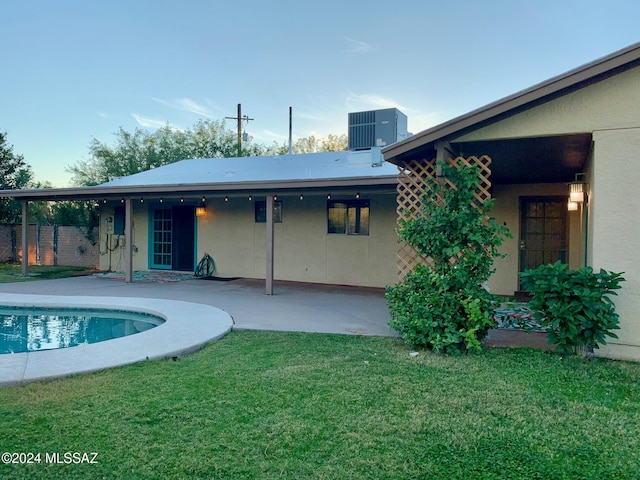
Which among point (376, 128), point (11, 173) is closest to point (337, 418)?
point (376, 128)

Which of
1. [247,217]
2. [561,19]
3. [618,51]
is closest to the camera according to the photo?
[618,51]

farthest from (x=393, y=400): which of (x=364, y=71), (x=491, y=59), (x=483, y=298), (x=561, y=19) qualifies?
(x=364, y=71)

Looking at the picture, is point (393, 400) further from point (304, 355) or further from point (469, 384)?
point (304, 355)

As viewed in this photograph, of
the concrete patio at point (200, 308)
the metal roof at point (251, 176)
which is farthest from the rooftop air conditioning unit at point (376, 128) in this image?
the concrete patio at point (200, 308)

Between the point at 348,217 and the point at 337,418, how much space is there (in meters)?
8.62

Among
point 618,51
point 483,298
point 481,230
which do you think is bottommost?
point 483,298

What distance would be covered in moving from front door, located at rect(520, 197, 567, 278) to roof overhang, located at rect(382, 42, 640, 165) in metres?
4.97

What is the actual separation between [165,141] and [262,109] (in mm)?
6584

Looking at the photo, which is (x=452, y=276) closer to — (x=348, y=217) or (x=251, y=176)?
(x=348, y=217)

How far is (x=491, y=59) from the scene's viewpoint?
12828mm

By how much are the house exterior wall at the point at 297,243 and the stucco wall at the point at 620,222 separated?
5.83m

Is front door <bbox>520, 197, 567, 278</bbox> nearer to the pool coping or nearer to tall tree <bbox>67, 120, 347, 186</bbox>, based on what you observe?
the pool coping

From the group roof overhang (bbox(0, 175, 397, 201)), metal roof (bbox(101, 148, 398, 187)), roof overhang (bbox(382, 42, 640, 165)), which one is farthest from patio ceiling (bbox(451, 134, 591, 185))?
metal roof (bbox(101, 148, 398, 187))

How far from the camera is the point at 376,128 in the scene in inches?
498
